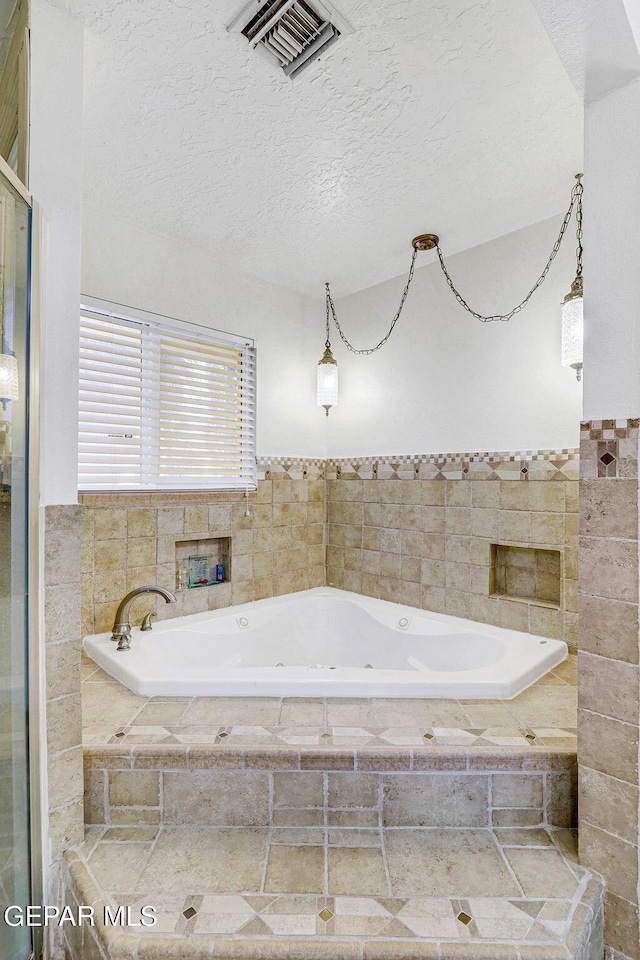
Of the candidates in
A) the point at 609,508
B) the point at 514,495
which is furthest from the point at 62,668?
the point at 514,495

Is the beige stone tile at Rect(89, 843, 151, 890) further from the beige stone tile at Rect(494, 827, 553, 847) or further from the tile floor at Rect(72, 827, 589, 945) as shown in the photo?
the beige stone tile at Rect(494, 827, 553, 847)

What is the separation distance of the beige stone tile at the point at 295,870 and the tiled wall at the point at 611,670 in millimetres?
727

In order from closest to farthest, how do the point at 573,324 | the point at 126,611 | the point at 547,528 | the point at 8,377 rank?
the point at 8,377 → the point at 573,324 → the point at 126,611 → the point at 547,528

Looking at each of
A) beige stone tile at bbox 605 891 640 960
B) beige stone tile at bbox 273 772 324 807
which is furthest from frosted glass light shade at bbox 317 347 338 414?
beige stone tile at bbox 605 891 640 960

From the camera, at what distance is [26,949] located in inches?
50.7

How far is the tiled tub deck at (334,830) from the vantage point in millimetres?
1196

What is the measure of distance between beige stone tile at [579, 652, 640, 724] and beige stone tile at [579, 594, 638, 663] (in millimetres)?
23

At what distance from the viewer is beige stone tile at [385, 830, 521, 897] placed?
4.33ft

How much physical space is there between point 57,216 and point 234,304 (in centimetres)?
176

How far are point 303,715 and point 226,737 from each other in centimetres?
29

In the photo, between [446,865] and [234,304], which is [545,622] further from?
[234,304]

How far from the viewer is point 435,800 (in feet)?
5.11

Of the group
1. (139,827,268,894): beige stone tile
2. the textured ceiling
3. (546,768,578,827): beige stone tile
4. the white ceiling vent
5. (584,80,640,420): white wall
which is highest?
Result: the textured ceiling

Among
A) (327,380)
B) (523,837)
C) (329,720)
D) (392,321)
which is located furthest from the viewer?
(327,380)
